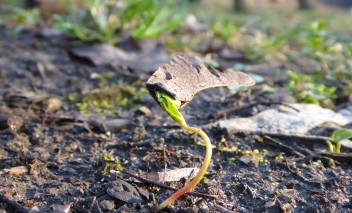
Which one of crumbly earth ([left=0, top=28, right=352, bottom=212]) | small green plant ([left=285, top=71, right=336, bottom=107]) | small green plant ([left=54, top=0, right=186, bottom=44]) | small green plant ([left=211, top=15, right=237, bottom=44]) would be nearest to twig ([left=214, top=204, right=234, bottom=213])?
crumbly earth ([left=0, top=28, right=352, bottom=212])

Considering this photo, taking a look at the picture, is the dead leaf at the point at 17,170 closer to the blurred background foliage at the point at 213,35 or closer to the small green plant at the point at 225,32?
the blurred background foliage at the point at 213,35

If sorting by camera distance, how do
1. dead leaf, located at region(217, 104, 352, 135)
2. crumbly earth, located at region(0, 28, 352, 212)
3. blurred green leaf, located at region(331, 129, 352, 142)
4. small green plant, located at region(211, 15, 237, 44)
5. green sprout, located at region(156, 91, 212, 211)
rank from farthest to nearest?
small green plant, located at region(211, 15, 237, 44), dead leaf, located at region(217, 104, 352, 135), blurred green leaf, located at region(331, 129, 352, 142), crumbly earth, located at region(0, 28, 352, 212), green sprout, located at region(156, 91, 212, 211)

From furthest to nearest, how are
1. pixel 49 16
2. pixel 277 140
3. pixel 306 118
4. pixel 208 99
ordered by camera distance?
1. pixel 49 16
2. pixel 208 99
3. pixel 306 118
4. pixel 277 140

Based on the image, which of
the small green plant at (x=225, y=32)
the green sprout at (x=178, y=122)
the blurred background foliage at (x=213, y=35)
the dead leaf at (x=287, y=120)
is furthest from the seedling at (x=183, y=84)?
the small green plant at (x=225, y=32)

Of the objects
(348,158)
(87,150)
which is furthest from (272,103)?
(87,150)

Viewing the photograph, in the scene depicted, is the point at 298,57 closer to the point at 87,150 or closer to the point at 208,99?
the point at 208,99

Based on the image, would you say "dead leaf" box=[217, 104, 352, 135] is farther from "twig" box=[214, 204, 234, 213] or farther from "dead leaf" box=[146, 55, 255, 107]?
"twig" box=[214, 204, 234, 213]
